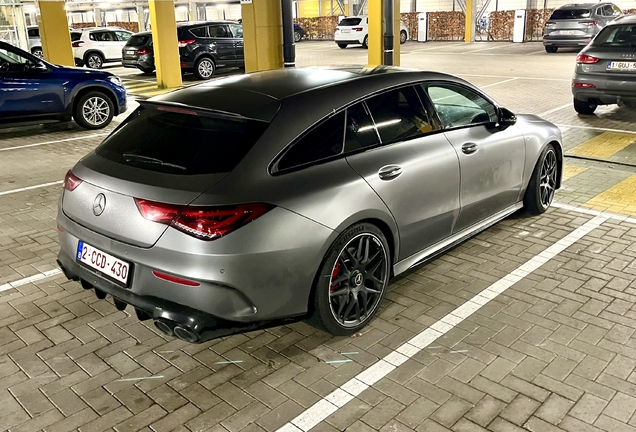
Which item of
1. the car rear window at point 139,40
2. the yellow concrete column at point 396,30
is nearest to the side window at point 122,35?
the car rear window at point 139,40

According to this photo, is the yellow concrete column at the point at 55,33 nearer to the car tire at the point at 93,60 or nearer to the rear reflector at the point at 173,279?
the car tire at the point at 93,60

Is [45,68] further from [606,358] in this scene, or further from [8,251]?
[606,358]

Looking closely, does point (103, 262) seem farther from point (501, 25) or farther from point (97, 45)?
point (501, 25)

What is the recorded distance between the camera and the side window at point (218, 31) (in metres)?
19.0

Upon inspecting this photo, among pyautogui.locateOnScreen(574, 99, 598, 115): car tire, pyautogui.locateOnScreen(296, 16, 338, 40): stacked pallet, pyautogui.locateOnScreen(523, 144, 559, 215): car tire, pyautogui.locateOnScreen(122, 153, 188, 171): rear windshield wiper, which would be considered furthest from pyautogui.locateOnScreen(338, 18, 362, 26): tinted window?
pyautogui.locateOnScreen(122, 153, 188, 171): rear windshield wiper

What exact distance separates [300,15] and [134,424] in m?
49.5

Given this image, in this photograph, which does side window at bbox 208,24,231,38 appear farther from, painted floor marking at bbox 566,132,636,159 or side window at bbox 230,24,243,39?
painted floor marking at bbox 566,132,636,159

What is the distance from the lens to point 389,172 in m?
3.94

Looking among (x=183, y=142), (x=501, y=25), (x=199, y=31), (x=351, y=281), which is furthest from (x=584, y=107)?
(x=501, y=25)

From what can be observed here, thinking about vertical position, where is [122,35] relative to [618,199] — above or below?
above

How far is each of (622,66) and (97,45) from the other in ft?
60.1

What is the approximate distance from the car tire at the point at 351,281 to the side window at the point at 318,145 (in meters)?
0.48

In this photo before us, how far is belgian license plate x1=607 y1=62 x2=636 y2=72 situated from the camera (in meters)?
9.34

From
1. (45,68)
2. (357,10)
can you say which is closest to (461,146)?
(45,68)
